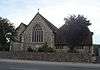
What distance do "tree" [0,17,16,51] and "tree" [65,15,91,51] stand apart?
12.6 meters

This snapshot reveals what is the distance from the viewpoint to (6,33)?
155 feet

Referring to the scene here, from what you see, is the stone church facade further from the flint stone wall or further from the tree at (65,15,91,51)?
the flint stone wall

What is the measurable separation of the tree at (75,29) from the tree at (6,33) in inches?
498

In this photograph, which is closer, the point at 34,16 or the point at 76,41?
the point at 76,41

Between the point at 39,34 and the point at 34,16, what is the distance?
4726 mm

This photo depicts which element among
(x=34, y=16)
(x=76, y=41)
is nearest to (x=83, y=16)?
(x=76, y=41)

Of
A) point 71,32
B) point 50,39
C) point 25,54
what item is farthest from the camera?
point 50,39

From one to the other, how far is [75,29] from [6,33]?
1531cm

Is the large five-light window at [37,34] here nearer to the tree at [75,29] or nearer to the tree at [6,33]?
the tree at [6,33]

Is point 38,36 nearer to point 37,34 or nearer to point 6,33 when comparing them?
point 37,34

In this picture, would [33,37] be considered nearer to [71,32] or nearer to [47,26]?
[47,26]

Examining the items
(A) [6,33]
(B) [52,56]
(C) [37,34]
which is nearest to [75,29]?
Result: (B) [52,56]

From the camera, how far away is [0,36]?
151 feet

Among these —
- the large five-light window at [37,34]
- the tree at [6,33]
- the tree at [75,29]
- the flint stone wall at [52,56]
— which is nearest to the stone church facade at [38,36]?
the large five-light window at [37,34]
